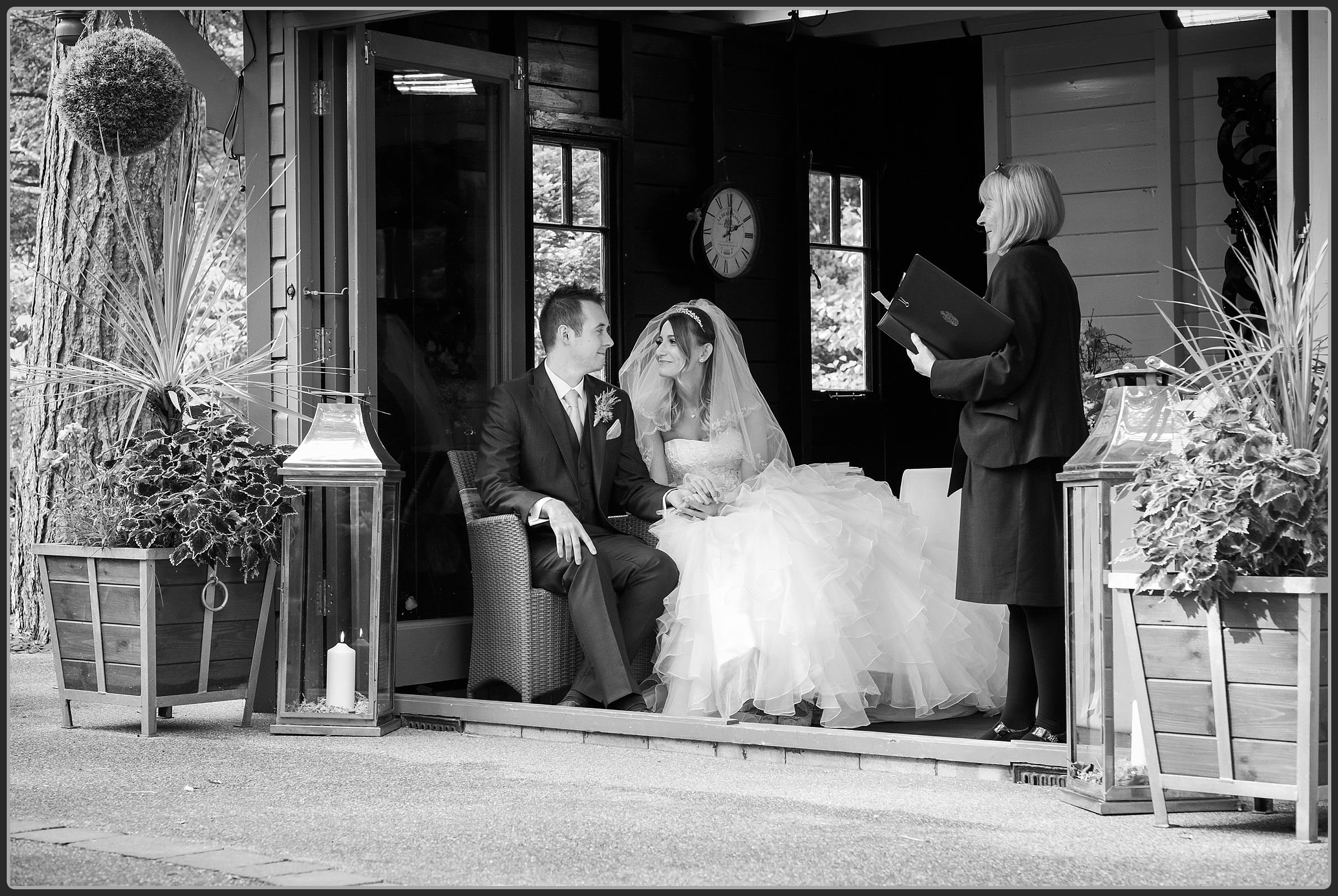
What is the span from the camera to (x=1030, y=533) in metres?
4.00

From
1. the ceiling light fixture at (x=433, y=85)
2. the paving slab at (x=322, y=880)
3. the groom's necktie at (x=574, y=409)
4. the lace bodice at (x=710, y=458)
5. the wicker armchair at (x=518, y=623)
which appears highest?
the ceiling light fixture at (x=433, y=85)

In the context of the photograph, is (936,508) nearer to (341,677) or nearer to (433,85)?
(341,677)

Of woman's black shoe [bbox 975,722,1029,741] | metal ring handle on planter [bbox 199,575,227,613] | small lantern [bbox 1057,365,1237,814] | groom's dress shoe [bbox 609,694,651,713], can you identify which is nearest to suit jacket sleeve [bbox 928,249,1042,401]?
small lantern [bbox 1057,365,1237,814]

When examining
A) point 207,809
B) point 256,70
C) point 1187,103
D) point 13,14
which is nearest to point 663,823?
point 207,809

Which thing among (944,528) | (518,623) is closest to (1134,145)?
(944,528)

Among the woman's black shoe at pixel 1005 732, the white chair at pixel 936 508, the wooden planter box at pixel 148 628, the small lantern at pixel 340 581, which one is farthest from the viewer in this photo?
the white chair at pixel 936 508

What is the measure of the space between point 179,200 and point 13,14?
6233 millimetres

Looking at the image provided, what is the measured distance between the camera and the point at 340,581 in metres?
4.80

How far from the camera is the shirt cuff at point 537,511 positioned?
4.91 metres

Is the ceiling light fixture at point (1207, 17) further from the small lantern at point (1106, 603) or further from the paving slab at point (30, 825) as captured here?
the paving slab at point (30, 825)

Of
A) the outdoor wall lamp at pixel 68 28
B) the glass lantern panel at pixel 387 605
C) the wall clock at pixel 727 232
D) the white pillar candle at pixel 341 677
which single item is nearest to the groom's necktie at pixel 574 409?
the glass lantern panel at pixel 387 605

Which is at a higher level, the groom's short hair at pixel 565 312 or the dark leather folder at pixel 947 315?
the groom's short hair at pixel 565 312

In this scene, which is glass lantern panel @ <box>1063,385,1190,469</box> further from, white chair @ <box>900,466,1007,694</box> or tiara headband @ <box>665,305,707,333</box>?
tiara headband @ <box>665,305,707,333</box>

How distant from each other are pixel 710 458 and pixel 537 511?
78cm
